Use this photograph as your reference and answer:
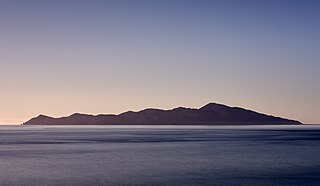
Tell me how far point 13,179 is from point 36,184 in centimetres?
402

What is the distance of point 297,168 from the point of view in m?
48.2

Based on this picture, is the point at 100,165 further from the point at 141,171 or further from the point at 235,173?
the point at 235,173

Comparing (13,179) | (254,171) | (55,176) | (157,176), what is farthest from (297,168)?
(13,179)

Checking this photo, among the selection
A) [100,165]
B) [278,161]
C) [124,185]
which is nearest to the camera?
[124,185]

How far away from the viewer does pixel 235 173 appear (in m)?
43.3

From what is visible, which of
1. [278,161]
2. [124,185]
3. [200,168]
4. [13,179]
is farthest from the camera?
[278,161]

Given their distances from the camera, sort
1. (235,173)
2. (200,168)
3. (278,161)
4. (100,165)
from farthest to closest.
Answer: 1. (278,161)
2. (100,165)
3. (200,168)
4. (235,173)

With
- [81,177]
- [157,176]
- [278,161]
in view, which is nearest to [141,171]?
[157,176]

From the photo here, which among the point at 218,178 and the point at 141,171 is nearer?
the point at 218,178

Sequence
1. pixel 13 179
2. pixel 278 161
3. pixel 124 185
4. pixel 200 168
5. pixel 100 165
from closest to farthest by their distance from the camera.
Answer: pixel 124 185, pixel 13 179, pixel 200 168, pixel 100 165, pixel 278 161

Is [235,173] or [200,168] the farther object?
[200,168]

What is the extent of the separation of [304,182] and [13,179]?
1010 inches

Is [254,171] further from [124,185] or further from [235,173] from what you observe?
[124,185]

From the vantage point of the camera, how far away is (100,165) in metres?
51.4
